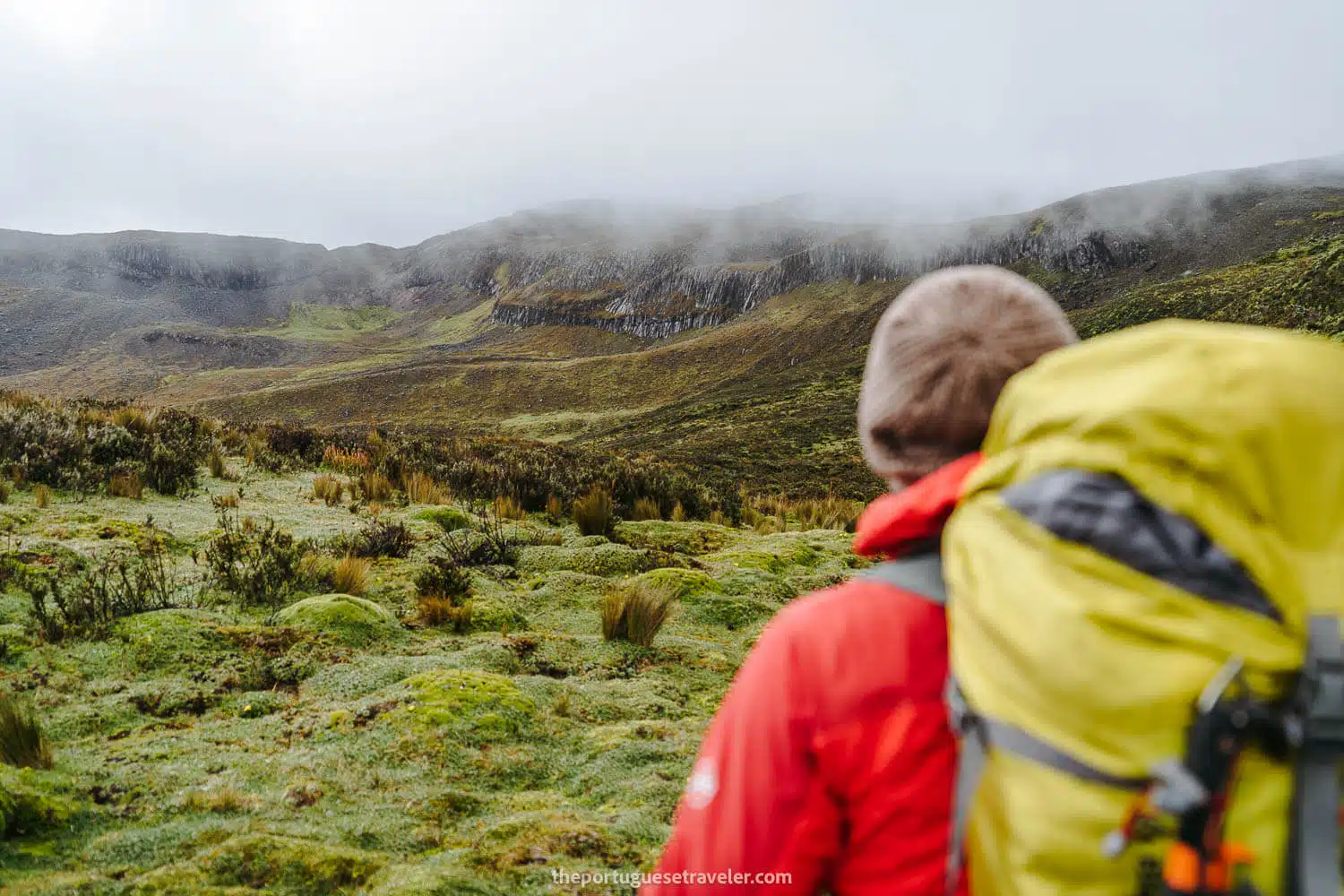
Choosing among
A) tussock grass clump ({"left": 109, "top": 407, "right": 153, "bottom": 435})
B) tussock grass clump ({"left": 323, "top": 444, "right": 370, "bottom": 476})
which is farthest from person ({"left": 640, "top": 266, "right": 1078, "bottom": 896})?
tussock grass clump ({"left": 109, "top": 407, "right": 153, "bottom": 435})

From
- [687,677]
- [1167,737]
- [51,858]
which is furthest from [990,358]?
[687,677]

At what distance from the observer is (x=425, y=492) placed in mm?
10312

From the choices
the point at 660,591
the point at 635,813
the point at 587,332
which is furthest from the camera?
the point at 587,332

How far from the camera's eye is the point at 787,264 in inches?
3652

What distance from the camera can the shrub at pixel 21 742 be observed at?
3.08 m

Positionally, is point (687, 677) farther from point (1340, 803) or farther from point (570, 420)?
point (570, 420)

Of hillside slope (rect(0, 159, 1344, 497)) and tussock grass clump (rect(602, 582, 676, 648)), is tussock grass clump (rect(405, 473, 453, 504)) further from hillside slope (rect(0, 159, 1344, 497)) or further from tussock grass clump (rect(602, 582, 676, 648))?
hillside slope (rect(0, 159, 1344, 497))

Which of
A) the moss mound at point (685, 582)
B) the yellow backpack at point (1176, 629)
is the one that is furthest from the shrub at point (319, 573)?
the yellow backpack at point (1176, 629)

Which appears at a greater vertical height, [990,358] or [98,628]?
[990,358]

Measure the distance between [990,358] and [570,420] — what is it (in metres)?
55.7

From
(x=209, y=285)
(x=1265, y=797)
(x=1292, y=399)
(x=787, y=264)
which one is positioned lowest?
(x=1265, y=797)

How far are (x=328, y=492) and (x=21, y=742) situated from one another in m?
6.88

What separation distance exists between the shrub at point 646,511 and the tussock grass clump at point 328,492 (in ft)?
14.2

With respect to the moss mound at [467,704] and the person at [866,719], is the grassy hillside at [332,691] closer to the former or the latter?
the moss mound at [467,704]
